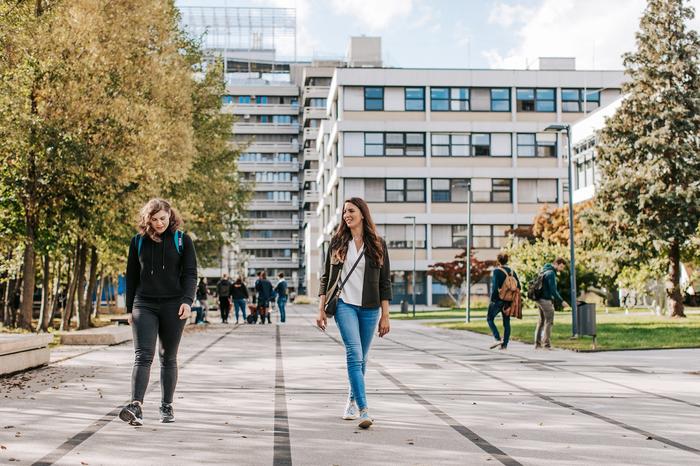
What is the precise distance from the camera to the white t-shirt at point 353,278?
8.09 metres

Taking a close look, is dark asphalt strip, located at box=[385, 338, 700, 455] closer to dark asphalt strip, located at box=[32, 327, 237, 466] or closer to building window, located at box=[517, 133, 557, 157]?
dark asphalt strip, located at box=[32, 327, 237, 466]

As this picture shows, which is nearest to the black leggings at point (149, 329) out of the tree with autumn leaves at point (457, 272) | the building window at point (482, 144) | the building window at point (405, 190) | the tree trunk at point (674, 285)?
the tree trunk at point (674, 285)

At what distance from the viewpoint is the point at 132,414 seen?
7809mm

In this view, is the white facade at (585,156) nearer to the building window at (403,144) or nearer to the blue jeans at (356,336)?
the building window at (403,144)

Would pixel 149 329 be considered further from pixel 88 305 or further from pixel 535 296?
pixel 88 305

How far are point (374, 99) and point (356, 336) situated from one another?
212 feet

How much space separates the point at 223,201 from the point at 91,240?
14835 millimetres

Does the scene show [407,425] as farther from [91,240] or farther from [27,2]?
[91,240]

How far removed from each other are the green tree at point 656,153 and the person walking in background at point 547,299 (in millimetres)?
17234

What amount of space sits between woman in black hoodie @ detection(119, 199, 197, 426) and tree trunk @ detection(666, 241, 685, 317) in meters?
29.0

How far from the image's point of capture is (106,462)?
21.1 ft

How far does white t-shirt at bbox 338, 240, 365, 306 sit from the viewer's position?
8.09 meters

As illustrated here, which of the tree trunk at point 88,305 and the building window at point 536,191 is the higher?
the building window at point 536,191

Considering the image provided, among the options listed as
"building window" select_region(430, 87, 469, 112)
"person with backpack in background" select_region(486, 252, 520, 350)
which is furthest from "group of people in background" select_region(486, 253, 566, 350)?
"building window" select_region(430, 87, 469, 112)
